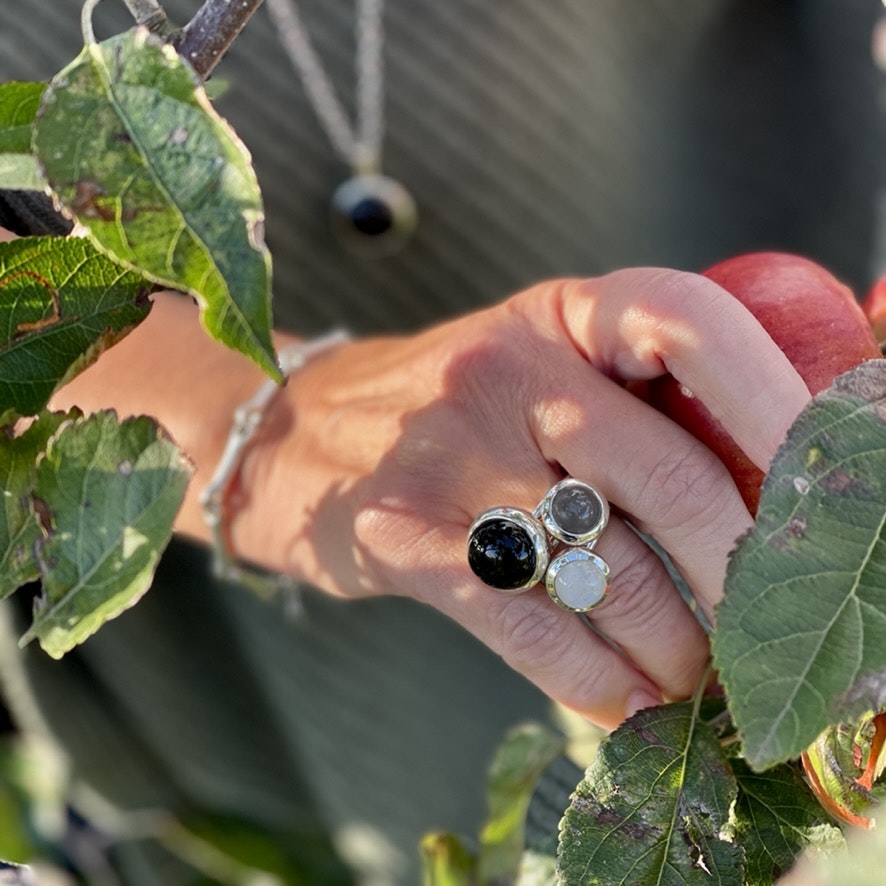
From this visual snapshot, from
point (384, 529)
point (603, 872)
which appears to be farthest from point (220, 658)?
point (603, 872)

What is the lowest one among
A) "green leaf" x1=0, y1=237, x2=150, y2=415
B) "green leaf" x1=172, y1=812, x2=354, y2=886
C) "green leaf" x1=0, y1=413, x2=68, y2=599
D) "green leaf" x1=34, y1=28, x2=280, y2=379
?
"green leaf" x1=172, y1=812, x2=354, y2=886

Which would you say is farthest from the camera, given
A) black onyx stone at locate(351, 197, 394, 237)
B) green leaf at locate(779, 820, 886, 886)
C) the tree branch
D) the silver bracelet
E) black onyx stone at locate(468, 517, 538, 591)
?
black onyx stone at locate(351, 197, 394, 237)

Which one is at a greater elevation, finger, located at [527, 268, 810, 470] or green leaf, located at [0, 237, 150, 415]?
green leaf, located at [0, 237, 150, 415]

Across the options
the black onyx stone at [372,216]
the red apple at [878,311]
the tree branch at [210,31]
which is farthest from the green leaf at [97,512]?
the black onyx stone at [372,216]

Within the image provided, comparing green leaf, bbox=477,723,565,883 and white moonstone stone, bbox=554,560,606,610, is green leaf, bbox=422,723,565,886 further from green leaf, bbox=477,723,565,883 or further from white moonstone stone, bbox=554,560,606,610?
white moonstone stone, bbox=554,560,606,610

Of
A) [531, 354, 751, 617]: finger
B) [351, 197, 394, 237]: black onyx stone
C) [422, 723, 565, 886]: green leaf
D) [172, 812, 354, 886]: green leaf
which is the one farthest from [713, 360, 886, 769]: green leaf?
[172, 812, 354, 886]: green leaf

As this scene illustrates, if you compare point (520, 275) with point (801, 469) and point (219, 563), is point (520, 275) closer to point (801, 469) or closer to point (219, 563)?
point (219, 563)

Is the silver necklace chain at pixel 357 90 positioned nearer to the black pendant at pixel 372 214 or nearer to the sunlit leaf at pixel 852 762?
the black pendant at pixel 372 214

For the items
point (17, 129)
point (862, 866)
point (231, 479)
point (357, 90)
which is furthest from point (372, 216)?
point (862, 866)
